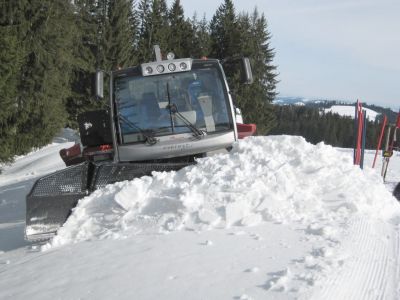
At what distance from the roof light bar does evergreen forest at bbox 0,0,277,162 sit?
32.0 inches

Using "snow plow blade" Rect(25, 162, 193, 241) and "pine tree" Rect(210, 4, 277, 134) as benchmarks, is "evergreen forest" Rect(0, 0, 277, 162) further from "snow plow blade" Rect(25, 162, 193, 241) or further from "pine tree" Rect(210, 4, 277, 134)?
"snow plow blade" Rect(25, 162, 193, 241)

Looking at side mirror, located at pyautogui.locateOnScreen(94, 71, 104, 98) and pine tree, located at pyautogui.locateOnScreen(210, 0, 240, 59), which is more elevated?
pine tree, located at pyautogui.locateOnScreen(210, 0, 240, 59)

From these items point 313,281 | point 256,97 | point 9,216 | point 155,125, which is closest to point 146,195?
point 155,125

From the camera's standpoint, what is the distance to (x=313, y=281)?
301 centimetres

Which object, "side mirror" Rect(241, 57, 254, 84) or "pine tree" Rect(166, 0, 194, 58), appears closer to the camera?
"side mirror" Rect(241, 57, 254, 84)

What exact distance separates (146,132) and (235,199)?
2.07 m

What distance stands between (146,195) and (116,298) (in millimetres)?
1858

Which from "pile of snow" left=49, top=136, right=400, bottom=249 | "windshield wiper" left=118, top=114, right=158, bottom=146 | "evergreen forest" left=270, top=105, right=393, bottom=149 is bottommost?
"evergreen forest" left=270, top=105, right=393, bottom=149

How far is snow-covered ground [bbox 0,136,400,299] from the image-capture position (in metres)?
3.16

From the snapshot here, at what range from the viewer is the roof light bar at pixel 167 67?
6391mm

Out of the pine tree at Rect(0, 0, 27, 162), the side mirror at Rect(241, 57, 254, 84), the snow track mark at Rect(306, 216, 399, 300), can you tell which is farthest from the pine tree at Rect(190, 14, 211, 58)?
the snow track mark at Rect(306, 216, 399, 300)

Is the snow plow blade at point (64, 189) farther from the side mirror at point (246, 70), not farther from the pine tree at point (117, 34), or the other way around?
the pine tree at point (117, 34)

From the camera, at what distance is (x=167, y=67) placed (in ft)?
21.1

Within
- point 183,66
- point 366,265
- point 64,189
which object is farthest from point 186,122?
point 366,265
